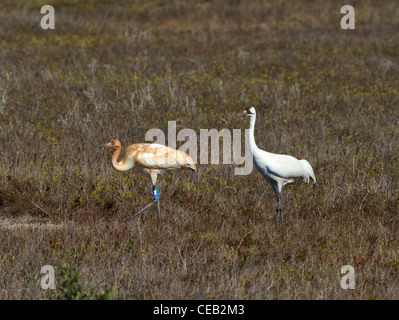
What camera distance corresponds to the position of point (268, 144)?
8.28 m

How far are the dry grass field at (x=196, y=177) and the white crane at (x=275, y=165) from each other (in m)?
0.53

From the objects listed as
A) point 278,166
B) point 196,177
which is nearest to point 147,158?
point 196,177

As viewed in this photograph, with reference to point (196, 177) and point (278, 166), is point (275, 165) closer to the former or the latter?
point (278, 166)

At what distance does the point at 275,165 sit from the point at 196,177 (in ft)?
5.02

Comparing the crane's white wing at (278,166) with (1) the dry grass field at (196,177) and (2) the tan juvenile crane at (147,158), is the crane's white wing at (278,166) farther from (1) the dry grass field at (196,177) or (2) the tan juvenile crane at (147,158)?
(2) the tan juvenile crane at (147,158)

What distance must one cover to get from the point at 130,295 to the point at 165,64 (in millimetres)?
11128

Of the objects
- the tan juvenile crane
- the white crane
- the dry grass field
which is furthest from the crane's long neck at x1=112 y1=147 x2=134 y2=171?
the white crane

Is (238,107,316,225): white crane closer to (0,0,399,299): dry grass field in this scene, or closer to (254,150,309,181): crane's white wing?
(254,150,309,181): crane's white wing

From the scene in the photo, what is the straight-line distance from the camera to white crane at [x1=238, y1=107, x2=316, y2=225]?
5551 mm

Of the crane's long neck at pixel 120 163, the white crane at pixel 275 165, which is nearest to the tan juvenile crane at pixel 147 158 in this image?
the crane's long neck at pixel 120 163

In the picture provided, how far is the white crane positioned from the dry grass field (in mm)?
530

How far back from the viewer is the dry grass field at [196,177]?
4.50 metres
